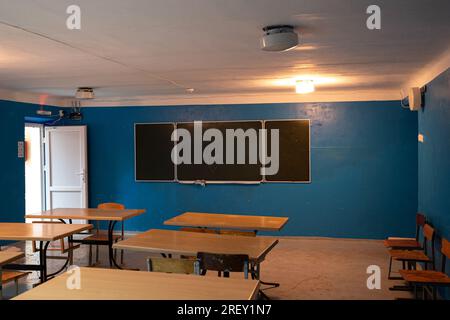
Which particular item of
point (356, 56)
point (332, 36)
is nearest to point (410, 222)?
point (356, 56)

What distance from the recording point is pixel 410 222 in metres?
7.48

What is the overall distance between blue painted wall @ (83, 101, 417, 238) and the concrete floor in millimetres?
423

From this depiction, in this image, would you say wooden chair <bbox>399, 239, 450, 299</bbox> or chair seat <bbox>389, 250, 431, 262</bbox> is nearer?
wooden chair <bbox>399, 239, 450, 299</bbox>

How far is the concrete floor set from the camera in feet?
16.4

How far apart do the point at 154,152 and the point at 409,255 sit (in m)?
4.89

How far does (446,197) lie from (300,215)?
3.45 m

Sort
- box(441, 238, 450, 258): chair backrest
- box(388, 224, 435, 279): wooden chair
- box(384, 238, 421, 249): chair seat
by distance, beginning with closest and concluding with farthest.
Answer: box(441, 238, 450, 258): chair backrest, box(388, 224, 435, 279): wooden chair, box(384, 238, 421, 249): chair seat

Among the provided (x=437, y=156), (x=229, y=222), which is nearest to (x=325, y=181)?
(x=437, y=156)

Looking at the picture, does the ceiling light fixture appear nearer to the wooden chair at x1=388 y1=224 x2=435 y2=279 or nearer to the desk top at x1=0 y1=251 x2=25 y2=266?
the wooden chair at x1=388 y1=224 x2=435 y2=279

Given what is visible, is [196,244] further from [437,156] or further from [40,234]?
[437,156]

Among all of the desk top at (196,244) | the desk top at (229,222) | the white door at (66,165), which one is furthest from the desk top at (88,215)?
the white door at (66,165)

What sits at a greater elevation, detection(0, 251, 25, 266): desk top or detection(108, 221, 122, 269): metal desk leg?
detection(0, 251, 25, 266): desk top

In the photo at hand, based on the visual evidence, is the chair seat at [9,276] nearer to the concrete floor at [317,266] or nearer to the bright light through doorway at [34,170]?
the concrete floor at [317,266]
